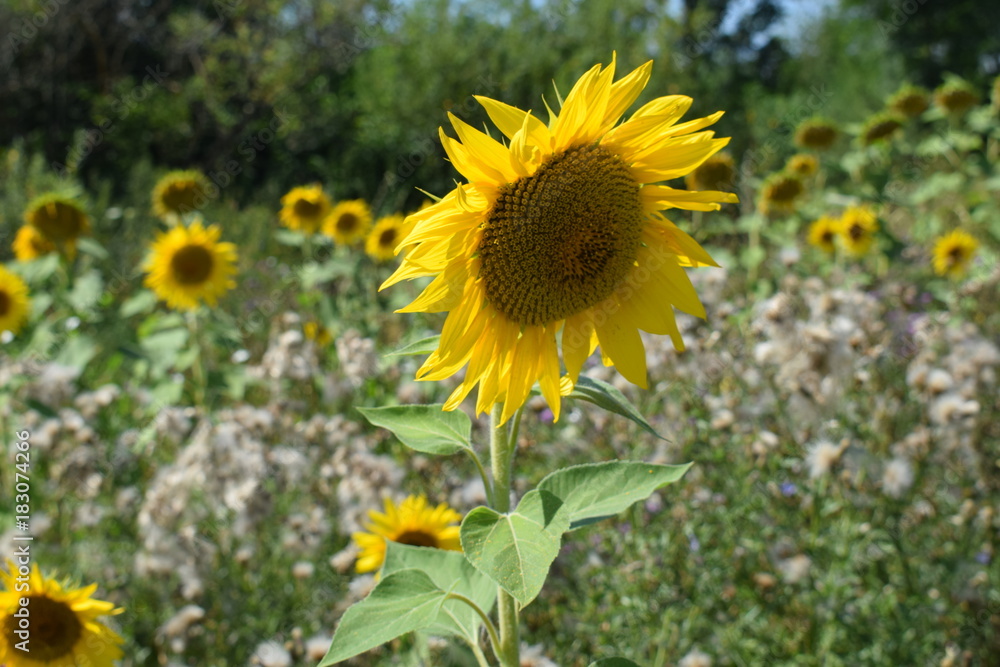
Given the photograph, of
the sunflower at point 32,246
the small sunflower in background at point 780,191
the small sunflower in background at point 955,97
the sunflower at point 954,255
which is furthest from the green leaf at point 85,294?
the small sunflower in background at point 955,97

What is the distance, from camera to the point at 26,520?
2.86 m

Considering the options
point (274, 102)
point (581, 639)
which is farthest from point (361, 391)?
point (274, 102)

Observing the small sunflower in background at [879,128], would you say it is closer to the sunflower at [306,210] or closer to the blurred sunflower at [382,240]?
the blurred sunflower at [382,240]

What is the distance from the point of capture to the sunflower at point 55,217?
4.08 m

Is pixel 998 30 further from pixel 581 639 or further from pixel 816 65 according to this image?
pixel 581 639

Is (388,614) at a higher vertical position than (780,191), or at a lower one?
higher

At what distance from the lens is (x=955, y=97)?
5387 mm

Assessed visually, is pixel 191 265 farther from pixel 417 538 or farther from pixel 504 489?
pixel 504 489

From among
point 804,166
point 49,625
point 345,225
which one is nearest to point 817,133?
point 804,166

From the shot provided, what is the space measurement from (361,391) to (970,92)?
4654 millimetres

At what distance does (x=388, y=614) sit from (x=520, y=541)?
0.25 meters

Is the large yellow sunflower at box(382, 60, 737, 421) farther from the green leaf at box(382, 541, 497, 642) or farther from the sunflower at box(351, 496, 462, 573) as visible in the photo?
the sunflower at box(351, 496, 462, 573)

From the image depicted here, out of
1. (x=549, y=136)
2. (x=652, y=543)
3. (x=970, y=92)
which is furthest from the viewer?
(x=970, y=92)

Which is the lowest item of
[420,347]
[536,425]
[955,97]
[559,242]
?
[536,425]
